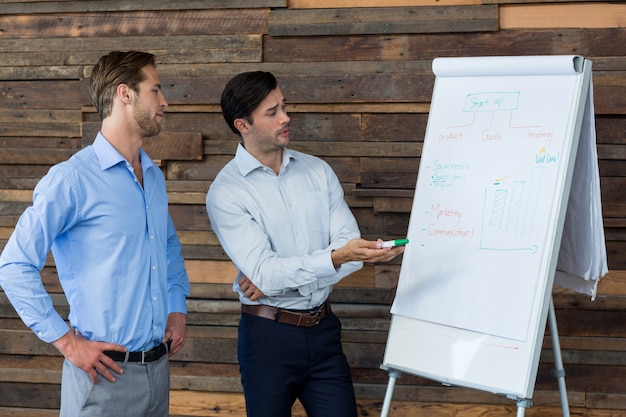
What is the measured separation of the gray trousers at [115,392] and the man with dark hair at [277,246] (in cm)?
54

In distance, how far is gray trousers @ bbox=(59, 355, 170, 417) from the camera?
294cm

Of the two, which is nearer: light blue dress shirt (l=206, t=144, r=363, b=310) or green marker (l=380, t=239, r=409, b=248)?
green marker (l=380, t=239, r=409, b=248)

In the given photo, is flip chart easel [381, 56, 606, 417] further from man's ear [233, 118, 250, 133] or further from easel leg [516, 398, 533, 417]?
man's ear [233, 118, 250, 133]

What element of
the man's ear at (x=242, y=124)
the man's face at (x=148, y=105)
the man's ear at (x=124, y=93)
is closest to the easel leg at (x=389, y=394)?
the man's ear at (x=242, y=124)

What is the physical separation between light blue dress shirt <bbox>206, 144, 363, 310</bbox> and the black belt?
19.2 inches

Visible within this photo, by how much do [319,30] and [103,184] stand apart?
1746mm

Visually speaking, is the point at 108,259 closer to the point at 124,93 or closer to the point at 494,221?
the point at 124,93

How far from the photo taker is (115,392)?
2973 mm

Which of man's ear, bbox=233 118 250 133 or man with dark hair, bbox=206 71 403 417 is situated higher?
man's ear, bbox=233 118 250 133

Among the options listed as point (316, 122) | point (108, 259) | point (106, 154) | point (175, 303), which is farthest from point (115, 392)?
point (316, 122)

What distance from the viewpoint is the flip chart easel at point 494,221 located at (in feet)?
10.2

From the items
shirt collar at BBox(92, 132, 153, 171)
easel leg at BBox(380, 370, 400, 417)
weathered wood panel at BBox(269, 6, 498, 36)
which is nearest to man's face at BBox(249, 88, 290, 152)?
shirt collar at BBox(92, 132, 153, 171)

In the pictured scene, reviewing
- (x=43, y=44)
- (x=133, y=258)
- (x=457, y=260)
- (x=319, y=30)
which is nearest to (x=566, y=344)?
(x=457, y=260)

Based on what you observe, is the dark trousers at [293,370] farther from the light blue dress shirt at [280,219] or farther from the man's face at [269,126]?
the man's face at [269,126]
